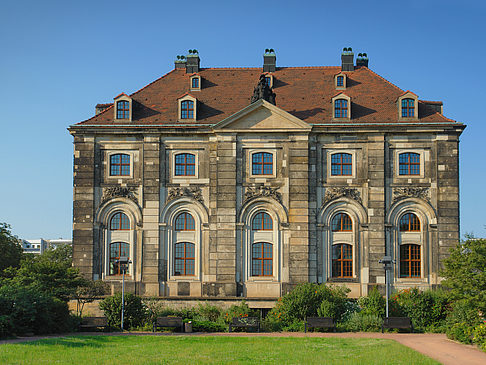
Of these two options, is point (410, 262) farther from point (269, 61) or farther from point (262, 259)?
point (269, 61)

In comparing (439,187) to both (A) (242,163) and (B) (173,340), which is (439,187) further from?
(B) (173,340)

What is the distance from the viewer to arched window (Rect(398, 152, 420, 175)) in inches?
1558

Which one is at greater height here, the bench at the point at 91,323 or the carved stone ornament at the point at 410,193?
the carved stone ornament at the point at 410,193

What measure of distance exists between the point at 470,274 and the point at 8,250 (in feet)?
126

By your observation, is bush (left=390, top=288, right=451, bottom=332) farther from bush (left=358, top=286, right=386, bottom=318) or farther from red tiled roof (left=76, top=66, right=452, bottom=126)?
red tiled roof (left=76, top=66, right=452, bottom=126)

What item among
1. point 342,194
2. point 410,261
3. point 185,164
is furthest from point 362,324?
point 185,164

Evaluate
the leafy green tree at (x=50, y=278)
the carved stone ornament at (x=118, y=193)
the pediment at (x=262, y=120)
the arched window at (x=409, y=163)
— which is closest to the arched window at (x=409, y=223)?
the arched window at (x=409, y=163)

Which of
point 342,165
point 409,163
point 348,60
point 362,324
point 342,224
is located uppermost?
point 348,60

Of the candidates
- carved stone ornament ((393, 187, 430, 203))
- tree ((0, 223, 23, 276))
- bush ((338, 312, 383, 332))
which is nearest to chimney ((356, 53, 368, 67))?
carved stone ornament ((393, 187, 430, 203))

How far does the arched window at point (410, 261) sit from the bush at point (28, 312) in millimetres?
21775

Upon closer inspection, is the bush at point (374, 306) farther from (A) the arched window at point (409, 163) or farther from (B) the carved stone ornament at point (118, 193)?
(B) the carved stone ornament at point (118, 193)

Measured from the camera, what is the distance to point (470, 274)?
28.5m

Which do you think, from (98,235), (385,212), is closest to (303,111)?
(385,212)

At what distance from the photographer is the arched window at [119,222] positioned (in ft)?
132
